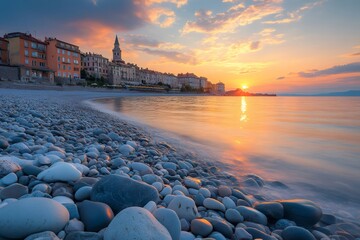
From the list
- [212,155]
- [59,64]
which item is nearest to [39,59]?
[59,64]

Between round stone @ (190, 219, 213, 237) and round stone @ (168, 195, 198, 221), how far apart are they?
4.1 inches

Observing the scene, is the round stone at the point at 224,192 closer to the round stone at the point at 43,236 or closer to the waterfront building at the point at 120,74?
the round stone at the point at 43,236

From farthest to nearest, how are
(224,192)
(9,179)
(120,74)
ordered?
(120,74)
(224,192)
(9,179)

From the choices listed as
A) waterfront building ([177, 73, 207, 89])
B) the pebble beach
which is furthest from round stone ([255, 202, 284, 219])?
waterfront building ([177, 73, 207, 89])

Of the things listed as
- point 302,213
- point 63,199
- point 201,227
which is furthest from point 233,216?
point 63,199

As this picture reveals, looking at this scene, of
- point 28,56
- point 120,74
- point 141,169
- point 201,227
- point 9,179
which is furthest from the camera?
point 120,74

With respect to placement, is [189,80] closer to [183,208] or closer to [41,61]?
[41,61]

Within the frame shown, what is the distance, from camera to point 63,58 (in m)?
50.2

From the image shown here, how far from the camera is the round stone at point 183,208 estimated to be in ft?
5.82

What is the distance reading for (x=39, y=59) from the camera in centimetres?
4650

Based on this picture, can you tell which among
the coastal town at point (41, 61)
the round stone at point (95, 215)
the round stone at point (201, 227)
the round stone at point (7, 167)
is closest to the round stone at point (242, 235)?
the round stone at point (201, 227)

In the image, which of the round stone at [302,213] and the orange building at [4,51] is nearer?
the round stone at [302,213]

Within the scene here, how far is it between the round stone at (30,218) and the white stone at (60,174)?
2.22 ft

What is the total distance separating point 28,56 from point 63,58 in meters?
7.31
